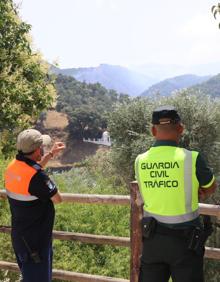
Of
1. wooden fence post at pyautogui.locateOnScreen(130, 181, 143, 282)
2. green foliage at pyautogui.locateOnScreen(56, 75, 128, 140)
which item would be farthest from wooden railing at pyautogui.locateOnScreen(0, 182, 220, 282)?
green foliage at pyautogui.locateOnScreen(56, 75, 128, 140)

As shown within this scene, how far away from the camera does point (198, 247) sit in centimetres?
314

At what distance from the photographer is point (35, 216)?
13.0 ft

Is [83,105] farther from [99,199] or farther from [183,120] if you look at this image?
[99,199]

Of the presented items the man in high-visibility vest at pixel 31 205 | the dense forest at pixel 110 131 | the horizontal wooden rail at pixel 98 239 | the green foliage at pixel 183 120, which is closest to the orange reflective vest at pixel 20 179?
the man in high-visibility vest at pixel 31 205

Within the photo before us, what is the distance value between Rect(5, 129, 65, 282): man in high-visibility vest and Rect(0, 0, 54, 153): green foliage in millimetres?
14525

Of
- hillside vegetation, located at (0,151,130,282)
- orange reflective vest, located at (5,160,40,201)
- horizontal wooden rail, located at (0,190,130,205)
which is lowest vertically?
hillside vegetation, located at (0,151,130,282)

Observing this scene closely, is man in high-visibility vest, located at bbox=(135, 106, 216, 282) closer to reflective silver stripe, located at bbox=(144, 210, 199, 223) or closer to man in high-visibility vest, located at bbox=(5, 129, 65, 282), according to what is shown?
reflective silver stripe, located at bbox=(144, 210, 199, 223)

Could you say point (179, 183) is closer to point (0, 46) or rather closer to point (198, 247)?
point (198, 247)

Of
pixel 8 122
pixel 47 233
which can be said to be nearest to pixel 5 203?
pixel 47 233

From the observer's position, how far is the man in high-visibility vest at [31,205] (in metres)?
3.89

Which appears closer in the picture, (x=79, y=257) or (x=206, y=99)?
(x=79, y=257)

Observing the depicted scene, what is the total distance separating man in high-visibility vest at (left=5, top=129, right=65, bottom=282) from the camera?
3.89 meters

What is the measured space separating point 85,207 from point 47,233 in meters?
7.65

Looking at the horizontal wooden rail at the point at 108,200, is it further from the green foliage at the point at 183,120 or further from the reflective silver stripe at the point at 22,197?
the green foliage at the point at 183,120
